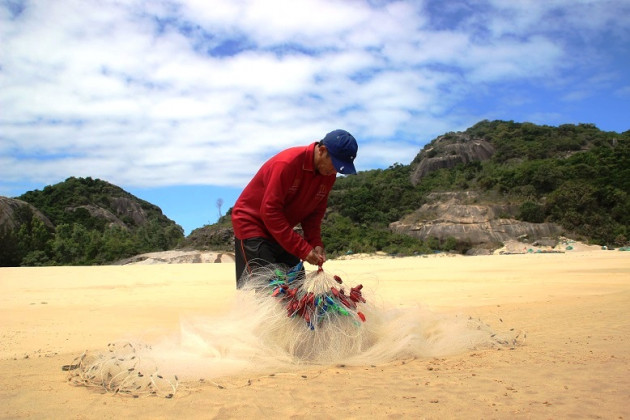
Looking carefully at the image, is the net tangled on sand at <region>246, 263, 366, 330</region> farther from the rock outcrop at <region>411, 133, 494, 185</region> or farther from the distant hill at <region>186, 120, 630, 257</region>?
the rock outcrop at <region>411, 133, 494, 185</region>

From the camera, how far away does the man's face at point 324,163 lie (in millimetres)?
4090

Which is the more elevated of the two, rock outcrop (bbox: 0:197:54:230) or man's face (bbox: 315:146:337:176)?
rock outcrop (bbox: 0:197:54:230)

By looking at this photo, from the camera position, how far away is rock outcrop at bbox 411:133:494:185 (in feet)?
183

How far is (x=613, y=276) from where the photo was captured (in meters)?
11.4

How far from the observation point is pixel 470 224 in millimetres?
32531

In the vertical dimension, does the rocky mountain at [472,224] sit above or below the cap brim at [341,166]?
above

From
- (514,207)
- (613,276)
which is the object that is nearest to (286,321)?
(613,276)

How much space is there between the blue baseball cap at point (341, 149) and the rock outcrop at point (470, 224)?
2798cm

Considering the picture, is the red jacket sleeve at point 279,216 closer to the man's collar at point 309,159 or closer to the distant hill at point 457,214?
the man's collar at point 309,159

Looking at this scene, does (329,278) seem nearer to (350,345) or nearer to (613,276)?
(350,345)

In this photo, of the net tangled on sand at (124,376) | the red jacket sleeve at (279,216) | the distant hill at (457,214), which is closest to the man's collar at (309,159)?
the red jacket sleeve at (279,216)

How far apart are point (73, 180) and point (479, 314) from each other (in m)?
73.8

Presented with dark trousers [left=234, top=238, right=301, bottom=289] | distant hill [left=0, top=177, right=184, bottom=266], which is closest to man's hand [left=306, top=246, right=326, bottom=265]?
dark trousers [left=234, top=238, right=301, bottom=289]

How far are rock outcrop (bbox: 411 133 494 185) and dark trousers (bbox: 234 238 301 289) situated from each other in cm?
5020
